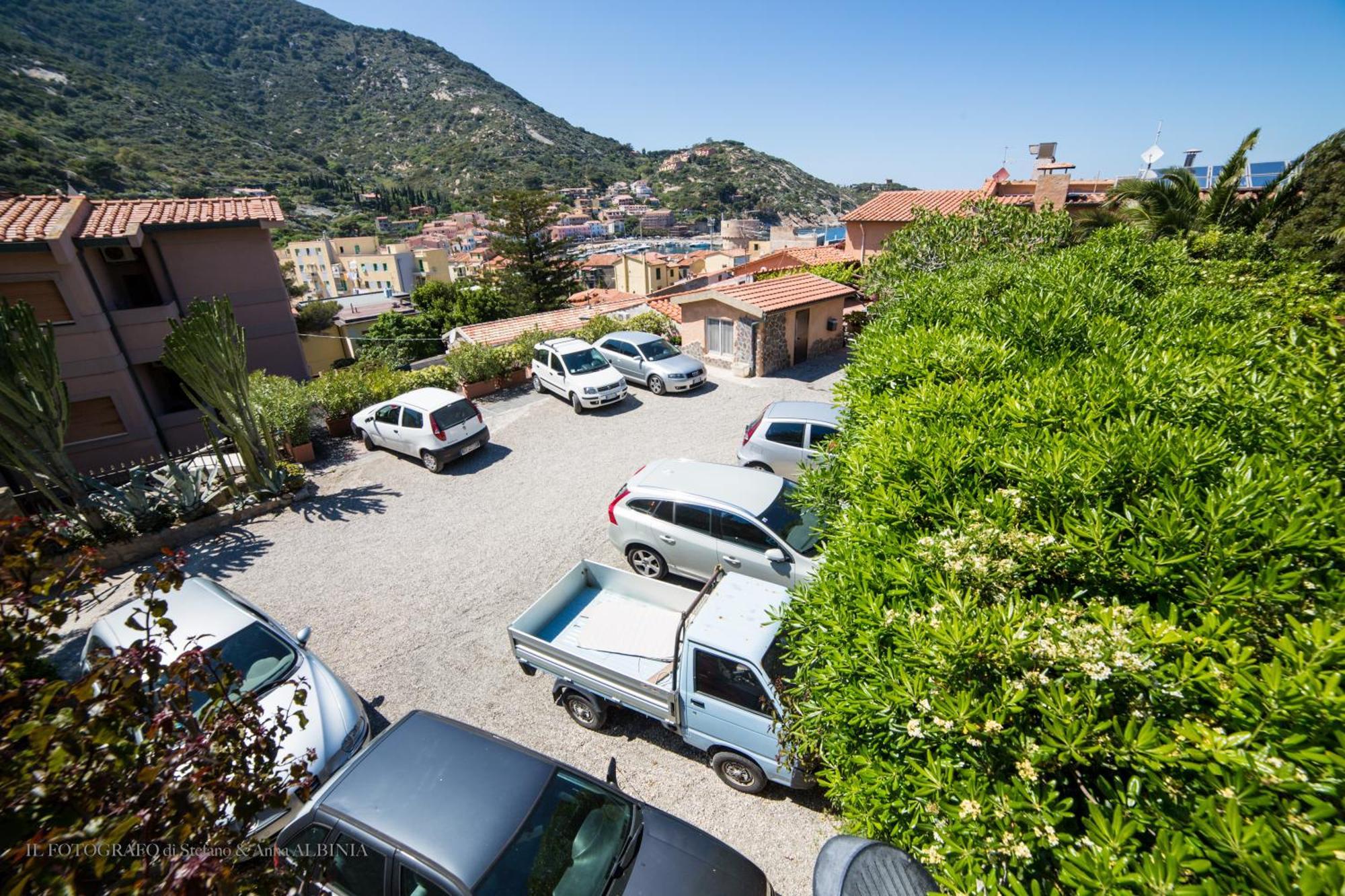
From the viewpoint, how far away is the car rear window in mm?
11680

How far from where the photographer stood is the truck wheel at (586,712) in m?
5.68

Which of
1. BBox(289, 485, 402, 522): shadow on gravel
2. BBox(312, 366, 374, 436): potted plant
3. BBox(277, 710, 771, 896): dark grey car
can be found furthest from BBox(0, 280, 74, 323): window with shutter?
BBox(277, 710, 771, 896): dark grey car

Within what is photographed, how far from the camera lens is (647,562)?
8.02m

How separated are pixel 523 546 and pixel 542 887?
606 cm

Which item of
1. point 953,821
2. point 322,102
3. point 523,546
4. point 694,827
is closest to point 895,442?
point 953,821

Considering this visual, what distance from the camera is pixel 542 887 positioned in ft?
11.5

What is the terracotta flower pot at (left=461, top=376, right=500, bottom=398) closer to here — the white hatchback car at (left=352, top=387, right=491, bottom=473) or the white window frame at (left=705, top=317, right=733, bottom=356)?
the white hatchback car at (left=352, top=387, right=491, bottom=473)

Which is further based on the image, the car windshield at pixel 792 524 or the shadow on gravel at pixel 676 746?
the car windshield at pixel 792 524

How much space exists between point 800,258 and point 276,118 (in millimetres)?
169387

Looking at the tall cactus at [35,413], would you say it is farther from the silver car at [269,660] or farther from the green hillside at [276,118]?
the green hillside at [276,118]

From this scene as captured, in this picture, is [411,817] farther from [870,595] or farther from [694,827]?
[870,595]

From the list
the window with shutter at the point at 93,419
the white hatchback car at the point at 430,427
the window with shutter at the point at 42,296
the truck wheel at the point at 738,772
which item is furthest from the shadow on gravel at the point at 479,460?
the window with shutter at the point at 42,296

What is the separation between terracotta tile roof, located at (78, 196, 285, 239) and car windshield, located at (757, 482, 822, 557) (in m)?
18.3

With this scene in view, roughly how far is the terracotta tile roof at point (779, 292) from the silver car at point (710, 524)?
32.5ft
